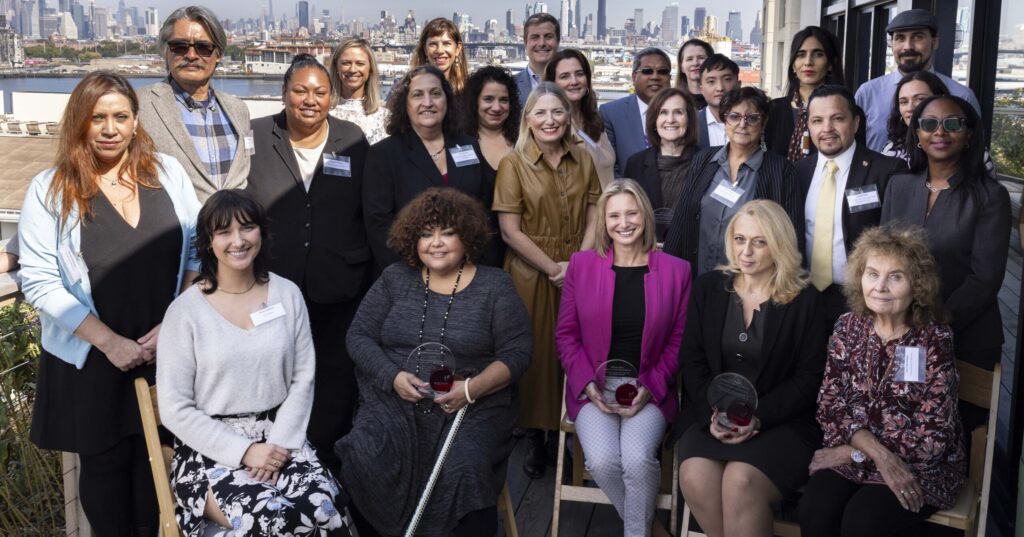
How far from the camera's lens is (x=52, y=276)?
2719mm

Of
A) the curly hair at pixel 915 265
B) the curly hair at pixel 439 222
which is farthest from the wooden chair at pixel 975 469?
the curly hair at pixel 439 222

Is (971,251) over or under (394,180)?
under

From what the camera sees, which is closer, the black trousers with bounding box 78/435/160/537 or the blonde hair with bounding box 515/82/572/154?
the black trousers with bounding box 78/435/160/537

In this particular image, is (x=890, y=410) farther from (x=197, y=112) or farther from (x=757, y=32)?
(x=757, y=32)

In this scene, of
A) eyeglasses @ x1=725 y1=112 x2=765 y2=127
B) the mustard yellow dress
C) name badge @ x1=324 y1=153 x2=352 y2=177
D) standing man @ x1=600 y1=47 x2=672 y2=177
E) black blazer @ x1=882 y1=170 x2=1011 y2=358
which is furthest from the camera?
standing man @ x1=600 y1=47 x2=672 y2=177

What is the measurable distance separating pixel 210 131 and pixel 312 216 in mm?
517

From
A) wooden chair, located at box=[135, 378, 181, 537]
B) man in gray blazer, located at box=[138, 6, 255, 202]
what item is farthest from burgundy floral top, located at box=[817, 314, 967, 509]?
man in gray blazer, located at box=[138, 6, 255, 202]

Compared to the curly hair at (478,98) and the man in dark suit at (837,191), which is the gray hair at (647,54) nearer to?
the curly hair at (478,98)

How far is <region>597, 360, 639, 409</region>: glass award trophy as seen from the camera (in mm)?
3137

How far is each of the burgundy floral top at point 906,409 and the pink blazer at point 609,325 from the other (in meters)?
0.63

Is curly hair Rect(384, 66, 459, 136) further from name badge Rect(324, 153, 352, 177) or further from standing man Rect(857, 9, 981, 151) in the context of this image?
standing man Rect(857, 9, 981, 151)

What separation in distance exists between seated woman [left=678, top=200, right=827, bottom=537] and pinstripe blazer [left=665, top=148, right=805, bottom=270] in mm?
451

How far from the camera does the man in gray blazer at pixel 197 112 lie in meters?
3.29

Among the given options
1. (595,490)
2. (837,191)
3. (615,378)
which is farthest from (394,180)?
(837,191)
